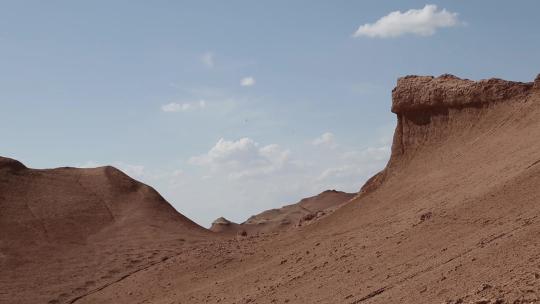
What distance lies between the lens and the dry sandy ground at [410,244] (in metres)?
9.34

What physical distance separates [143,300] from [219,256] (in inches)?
97.2

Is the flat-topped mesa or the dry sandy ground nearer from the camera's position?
the dry sandy ground

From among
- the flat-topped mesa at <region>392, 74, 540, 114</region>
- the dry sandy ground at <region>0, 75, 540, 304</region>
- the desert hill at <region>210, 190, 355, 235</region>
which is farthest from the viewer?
the desert hill at <region>210, 190, 355, 235</region>

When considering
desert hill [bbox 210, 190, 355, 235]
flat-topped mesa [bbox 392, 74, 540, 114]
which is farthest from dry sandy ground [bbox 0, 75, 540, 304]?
desert hill [bbox 210, 190, 355, 235]

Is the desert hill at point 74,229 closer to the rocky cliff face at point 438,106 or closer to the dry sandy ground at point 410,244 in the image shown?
the dry sandy ground at point 410,244

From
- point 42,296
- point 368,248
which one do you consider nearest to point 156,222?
point 42,296

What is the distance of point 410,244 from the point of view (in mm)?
11570

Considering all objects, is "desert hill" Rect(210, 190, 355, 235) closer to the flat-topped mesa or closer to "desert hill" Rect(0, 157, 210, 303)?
"desert hill" Rect(0, 157, 210, 303)

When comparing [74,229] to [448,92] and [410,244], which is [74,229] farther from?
[410,244]

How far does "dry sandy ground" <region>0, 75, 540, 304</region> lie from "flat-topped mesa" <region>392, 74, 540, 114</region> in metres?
0.03

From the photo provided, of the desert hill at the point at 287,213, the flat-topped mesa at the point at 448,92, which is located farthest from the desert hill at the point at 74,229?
the flat-topped mesa at the point at 448,92

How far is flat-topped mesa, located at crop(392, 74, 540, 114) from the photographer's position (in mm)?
14875

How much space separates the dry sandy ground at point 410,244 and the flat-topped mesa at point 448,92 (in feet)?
0.09

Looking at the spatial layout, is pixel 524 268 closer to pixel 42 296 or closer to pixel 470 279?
pixel 470 279
